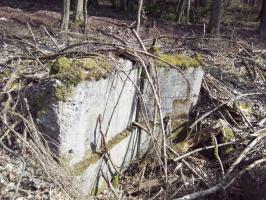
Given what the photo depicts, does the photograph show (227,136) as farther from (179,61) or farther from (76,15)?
(76,15)

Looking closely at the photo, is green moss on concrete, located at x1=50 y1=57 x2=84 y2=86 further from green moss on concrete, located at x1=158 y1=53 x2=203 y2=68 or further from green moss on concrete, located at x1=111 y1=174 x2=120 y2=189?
green moss on concrete, located at x1=158 y1=53 x2=203 y2=68

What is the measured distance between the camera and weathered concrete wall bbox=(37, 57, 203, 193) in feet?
15.1

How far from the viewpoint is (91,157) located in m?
5.27

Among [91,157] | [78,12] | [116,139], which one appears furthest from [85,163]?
[78,12]

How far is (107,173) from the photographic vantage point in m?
5.73

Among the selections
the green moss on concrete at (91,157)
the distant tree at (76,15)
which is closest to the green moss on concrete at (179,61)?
the green moss on concrete at (91,157)

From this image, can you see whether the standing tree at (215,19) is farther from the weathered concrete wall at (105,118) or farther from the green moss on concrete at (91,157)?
the green moss on concrete at (91,157)

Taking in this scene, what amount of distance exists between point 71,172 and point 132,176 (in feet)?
5.65

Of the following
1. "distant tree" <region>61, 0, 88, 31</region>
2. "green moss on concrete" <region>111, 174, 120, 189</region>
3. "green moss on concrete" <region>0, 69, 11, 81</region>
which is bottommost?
"green moss on concrete" <region>111, 174, 120, 189</region>

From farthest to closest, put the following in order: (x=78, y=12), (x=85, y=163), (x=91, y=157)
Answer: (x=78, y=12) → (x=91, y=157) → (x=85, y=163)

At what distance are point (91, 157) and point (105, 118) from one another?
49cm

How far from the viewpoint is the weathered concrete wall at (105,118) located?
460 centimetres

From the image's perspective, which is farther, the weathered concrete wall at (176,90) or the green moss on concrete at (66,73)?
the weathered concrete wall at (176,90)

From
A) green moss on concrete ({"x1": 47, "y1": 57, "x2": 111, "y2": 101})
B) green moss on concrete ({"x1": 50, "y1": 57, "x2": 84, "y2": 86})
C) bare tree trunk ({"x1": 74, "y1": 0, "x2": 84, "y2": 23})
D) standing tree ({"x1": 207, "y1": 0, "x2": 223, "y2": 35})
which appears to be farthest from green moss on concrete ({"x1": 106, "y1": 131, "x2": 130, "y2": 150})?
standing tree ({"x1": 207, "y1": 0, "x2": 223, "y2": 35})
